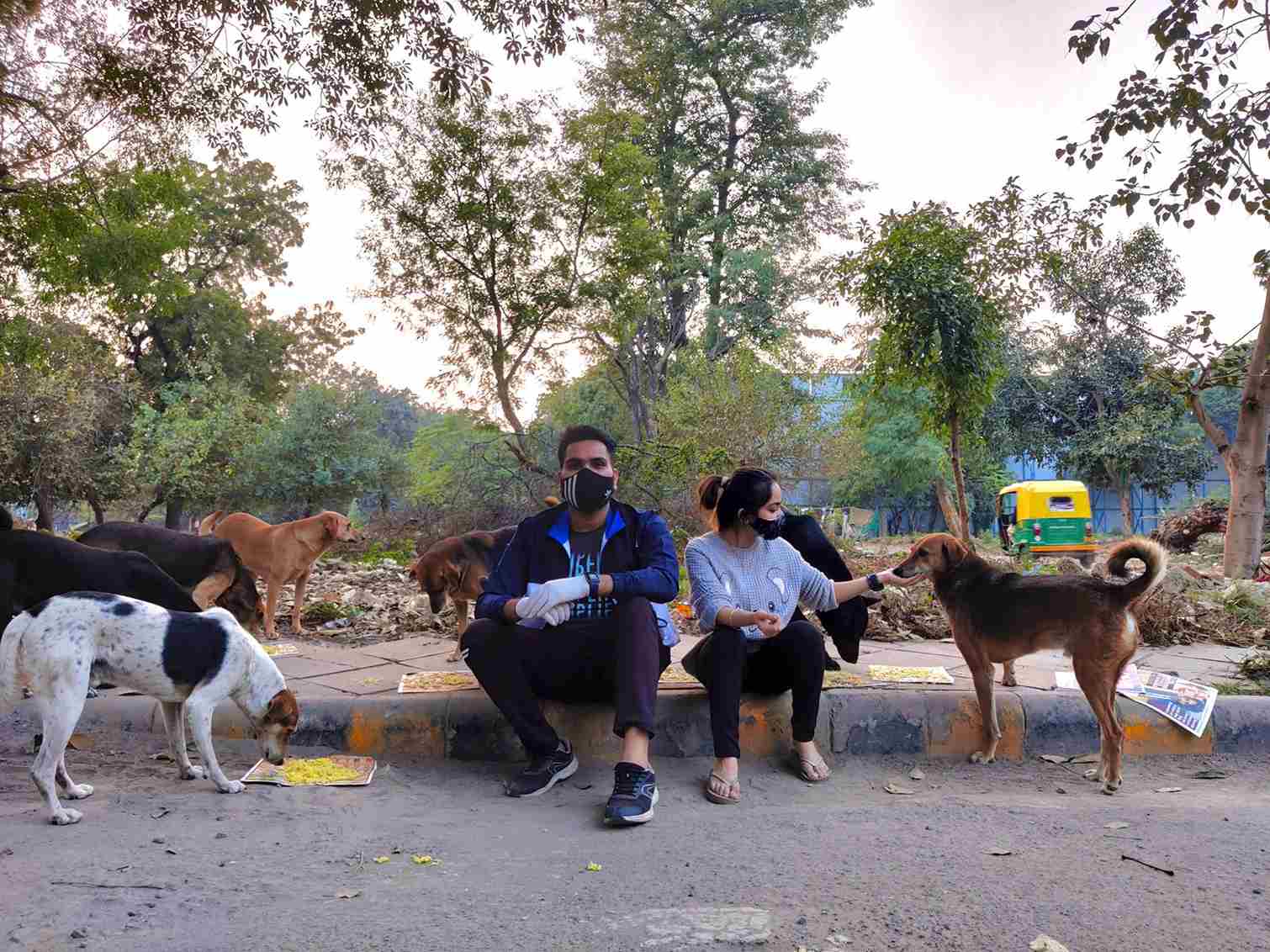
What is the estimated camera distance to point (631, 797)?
11.8 ft

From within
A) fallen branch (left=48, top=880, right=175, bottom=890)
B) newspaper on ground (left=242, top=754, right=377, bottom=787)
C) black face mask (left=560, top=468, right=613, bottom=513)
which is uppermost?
black face mask (left=560, top=468, right=613, bottom=513)

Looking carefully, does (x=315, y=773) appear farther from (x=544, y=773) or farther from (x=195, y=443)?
(x=195, y=443)

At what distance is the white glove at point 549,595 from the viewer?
384cm

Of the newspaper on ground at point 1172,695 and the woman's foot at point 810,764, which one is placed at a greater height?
the newspaper on ground at point 1172,695

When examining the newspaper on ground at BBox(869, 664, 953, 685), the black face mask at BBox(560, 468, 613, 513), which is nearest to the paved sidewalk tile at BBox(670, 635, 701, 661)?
the newspaper on ground at BBox(869, 664, 953, 685)

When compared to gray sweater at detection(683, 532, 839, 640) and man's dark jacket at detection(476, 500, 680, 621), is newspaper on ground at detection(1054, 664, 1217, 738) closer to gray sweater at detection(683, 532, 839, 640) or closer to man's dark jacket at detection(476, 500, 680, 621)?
gray sweater at detection(683, 532, 839, 640)

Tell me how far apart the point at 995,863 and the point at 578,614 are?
6.37ft

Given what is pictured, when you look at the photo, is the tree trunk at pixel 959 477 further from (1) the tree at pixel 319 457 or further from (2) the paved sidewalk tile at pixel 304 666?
(1) the tree at pixel 319 457

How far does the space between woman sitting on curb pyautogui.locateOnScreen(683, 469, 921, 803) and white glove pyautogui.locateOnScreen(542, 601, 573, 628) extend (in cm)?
62

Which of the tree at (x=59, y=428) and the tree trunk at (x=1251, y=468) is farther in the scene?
the tree at (x=59, y=428)

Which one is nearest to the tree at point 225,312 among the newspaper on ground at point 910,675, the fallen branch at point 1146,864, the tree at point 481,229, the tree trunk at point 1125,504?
the tree at point 481,229

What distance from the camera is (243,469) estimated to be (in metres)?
23.6

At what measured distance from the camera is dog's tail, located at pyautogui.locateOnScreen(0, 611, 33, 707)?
→ 11.5 ft

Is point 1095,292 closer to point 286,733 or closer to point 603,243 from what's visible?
point 603,243
